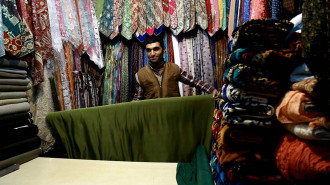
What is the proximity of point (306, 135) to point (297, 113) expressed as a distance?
37 mm

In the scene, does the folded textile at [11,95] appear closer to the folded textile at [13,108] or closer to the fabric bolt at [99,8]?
the folded textile at [13,108]

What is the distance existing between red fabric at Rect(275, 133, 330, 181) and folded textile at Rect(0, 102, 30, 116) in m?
1.20

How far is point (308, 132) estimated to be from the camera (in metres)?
0.32

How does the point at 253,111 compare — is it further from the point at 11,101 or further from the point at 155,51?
the point at 155,51

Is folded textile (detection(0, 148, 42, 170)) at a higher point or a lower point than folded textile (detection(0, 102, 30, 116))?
lower

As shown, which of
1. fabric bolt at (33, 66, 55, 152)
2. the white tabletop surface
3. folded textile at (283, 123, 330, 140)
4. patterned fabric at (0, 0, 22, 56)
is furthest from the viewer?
fabric bolt at (33, 66, 55, 152)

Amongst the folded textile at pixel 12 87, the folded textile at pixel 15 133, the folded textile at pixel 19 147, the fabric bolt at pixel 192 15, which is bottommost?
the folded textile at pixel 19 147

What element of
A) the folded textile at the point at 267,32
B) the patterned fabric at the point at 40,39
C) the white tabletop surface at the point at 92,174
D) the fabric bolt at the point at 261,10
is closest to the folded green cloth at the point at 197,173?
the white tabletop surface at the point at 92,174

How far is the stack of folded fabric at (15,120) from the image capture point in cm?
100

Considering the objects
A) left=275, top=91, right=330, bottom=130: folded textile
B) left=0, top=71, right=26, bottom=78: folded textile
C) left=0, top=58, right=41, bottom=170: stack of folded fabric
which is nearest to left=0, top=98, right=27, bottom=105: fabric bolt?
left=0, top=58, right=41, bottom=170: stack of folded fabric

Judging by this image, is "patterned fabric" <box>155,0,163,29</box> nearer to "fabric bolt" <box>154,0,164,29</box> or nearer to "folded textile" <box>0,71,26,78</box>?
"fabric bolt" <box>154,0,164,29</box>

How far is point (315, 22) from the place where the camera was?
0.88ft

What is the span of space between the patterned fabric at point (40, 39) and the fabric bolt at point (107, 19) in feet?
2.53

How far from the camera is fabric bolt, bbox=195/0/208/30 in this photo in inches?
78.4
